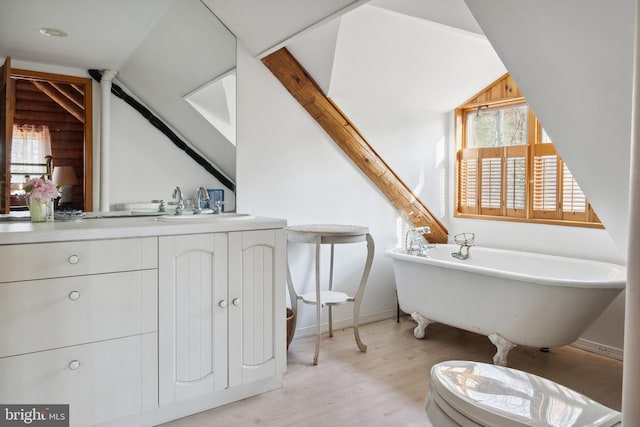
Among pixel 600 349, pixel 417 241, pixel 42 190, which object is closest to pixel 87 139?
pixel 42 190

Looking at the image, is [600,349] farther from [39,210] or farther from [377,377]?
[39,210]

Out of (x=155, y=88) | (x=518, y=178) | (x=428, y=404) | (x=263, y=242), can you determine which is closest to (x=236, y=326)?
(x=263, y=242)

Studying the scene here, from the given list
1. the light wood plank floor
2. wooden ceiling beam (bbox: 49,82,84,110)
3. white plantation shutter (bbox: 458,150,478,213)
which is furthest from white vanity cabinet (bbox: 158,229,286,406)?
white plantation shutter (bbox: 458,150,478,213)

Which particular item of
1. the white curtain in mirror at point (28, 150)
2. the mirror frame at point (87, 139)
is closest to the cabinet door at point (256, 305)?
the mirror frame at point (87, 139)

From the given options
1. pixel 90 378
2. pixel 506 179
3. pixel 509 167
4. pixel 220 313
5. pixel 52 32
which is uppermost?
pixel 52 32

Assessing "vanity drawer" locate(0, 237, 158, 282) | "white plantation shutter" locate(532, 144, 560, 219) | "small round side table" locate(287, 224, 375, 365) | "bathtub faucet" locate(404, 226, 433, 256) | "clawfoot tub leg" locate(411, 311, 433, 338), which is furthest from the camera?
"bathtub faucet" locate(404, 226, 433, 256)

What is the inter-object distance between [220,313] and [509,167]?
2.75 meters

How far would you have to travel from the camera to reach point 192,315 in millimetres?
2129

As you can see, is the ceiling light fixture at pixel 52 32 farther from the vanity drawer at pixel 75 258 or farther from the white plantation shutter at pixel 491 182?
the white plantation shutter at pixel 491 182

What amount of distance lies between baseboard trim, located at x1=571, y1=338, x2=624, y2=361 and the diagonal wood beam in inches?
55.5

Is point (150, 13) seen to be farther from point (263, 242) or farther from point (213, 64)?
point (263, 242)

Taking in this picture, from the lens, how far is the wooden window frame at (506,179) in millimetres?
3320

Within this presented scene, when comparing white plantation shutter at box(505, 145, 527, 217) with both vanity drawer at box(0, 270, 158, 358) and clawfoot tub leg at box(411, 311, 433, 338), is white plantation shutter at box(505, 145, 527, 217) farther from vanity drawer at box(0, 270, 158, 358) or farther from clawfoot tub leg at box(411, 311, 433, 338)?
vanity drawer at box(0, 270, 158, 358)

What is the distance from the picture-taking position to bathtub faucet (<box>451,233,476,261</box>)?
366 cm
